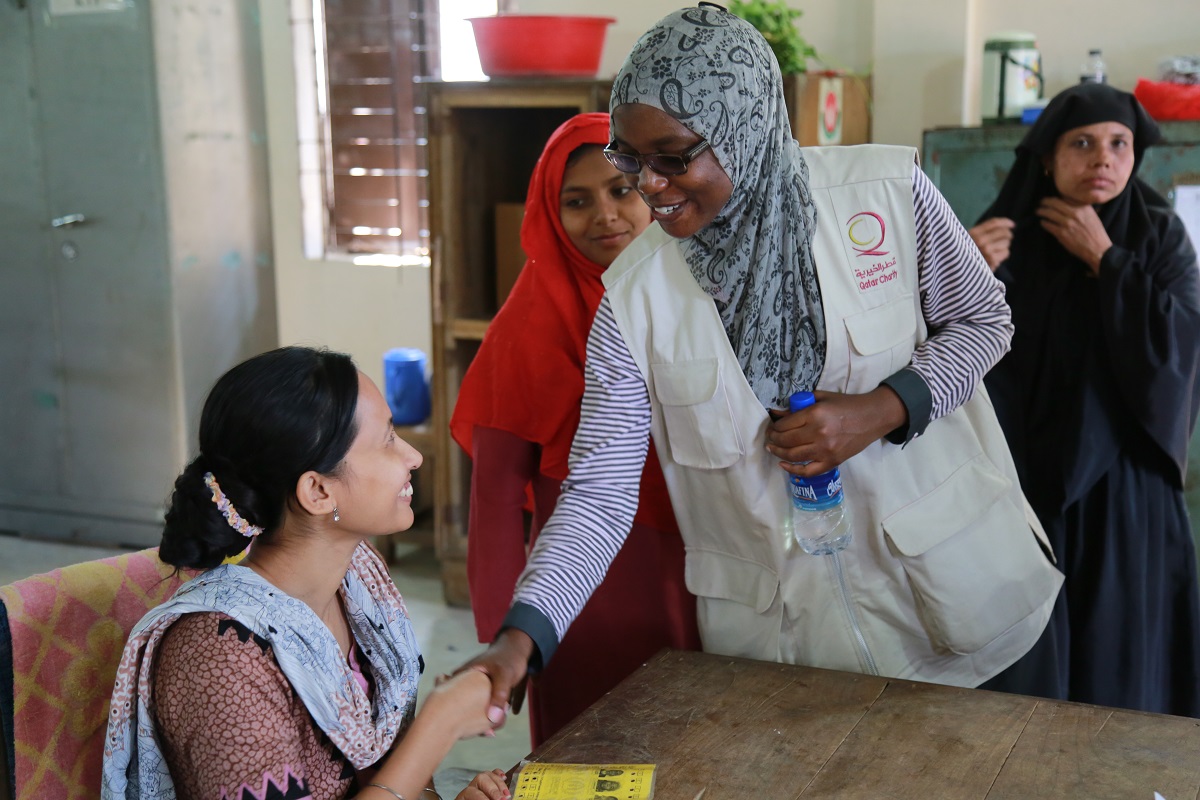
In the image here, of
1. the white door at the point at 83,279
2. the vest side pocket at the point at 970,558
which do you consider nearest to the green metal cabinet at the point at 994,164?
the vest side pocket at the point at 970,558

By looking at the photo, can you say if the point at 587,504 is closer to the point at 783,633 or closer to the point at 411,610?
the point at 783,633

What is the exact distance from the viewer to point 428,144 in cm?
386

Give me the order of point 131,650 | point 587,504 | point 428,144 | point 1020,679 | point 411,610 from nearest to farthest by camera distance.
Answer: point 131,650 → point 587,504 → point 1020,679 → point 428,144 → point 411,610

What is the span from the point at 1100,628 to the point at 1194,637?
0.27 m

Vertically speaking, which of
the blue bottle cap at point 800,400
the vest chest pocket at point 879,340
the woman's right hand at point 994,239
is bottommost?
the blue bottle cap at point 800,400

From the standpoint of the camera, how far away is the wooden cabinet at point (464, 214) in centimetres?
378

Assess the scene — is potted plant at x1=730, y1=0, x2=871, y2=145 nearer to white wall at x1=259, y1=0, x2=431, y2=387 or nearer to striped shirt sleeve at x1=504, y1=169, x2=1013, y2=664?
striped shirt sleeve at x1=504, y1=169, x2=1013, y2=664

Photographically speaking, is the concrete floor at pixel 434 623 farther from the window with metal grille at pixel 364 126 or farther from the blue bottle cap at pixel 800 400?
the blue bottle cap at pixel 800 400

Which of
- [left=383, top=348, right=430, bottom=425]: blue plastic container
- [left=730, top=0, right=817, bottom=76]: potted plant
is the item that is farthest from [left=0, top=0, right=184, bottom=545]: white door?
[left=730, top=0, right=817, bottom=76]: potted plant

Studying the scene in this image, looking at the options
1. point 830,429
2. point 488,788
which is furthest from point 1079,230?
point 488,788

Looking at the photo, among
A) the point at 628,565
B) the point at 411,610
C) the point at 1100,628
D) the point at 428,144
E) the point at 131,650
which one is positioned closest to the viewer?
the point at 131,650

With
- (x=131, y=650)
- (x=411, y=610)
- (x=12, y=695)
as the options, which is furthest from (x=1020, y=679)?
(x=411, y=610)

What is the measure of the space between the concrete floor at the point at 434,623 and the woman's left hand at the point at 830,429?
1.65 meters

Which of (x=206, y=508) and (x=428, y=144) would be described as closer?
(x=206, y=508)
